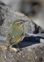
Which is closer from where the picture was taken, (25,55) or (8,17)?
(25,55)

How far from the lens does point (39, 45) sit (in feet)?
9.89

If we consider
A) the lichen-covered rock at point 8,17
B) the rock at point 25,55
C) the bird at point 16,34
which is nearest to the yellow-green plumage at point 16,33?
the bird at point 16,34

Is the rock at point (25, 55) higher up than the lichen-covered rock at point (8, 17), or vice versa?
the lichen-covered rock at point (8, 17)

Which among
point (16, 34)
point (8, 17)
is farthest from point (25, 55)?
point (8, 17)

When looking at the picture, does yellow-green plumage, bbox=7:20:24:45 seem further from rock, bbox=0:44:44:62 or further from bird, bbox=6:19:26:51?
rock, bbox=0:44:44:62

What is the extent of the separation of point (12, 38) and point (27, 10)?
5.64 m

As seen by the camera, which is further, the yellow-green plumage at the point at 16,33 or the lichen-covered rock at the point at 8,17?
the lichen-covered rock at the point at 8,17

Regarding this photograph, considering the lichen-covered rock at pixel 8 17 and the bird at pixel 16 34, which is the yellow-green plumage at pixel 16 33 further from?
the lichen-covered rock at pixel 8 17

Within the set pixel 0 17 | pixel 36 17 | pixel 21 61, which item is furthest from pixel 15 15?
pixel 36 17

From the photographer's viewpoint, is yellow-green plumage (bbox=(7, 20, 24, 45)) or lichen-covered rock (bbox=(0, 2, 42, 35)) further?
lichen-covered rock (bbox=(0, 2, 42, 35))

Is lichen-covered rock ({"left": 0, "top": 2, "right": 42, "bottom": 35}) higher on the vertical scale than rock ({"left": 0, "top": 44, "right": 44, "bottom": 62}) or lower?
higher

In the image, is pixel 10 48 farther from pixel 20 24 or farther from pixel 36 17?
pixel 36 17

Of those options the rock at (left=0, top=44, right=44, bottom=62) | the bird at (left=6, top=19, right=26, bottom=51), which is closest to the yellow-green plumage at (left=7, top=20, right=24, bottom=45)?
the bird at (left=6, top=19, right=26, bottom=51)

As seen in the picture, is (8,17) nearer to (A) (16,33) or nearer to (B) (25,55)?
(A) (16,33)
